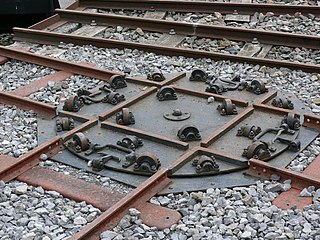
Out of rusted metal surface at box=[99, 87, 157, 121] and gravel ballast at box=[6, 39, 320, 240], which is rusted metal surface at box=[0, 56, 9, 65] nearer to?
rusted metal surface at box=[99, 87, 157, 121]

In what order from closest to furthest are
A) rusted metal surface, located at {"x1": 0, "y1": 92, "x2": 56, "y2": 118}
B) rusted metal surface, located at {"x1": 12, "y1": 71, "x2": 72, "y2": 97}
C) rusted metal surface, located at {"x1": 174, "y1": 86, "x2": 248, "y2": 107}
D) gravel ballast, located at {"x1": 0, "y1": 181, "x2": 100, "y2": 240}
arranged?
gravel ballast, located at {"x1": 0, "y1": 181, "x2": 100, "y2": 240} < rusted metal surface, located at {"x1": 174, "y1": 86, "x2": 248, "y2": 107} < rusted metal surface, located at {"x1": 0, "y1": 92, "x2": 56, "y2": 118} < rusted metal surface, located at {"x1": 12, "y1": 71, "x2": 72, "y2": 97}

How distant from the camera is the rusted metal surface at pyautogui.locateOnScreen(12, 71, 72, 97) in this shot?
6.74 m

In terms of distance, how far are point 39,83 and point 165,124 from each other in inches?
76.5

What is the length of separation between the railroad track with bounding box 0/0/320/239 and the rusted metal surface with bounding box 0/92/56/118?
0.01m

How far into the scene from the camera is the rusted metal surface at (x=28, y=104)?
6.09 m

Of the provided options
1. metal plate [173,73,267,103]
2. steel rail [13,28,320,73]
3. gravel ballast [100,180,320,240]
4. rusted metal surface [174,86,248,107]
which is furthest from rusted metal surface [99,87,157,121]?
gravel ballast [100,180,320,240]

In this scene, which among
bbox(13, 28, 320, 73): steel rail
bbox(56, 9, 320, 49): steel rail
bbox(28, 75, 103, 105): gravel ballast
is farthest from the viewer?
bbox(56, 9, 320, 49): steel rail

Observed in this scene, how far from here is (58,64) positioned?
292 inches

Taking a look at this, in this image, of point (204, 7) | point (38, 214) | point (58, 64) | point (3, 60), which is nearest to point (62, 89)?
point (58, 64)

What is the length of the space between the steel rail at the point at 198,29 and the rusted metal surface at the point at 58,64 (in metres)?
1.54

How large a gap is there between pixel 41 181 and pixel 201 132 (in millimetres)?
1479

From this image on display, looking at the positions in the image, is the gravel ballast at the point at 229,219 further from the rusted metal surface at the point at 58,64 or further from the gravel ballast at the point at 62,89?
the rusted metal surface at the point at 58,64

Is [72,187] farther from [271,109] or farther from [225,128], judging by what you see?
[271,109]

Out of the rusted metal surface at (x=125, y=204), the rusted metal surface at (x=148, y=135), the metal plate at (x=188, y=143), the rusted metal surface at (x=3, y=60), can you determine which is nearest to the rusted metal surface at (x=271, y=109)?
the metal plate at (x=188, y=143)
